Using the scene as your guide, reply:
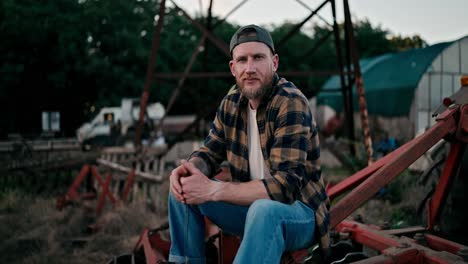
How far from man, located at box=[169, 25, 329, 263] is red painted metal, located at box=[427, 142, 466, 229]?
1104mm

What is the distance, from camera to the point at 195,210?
7.82 ft

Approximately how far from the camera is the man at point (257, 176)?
1995 millimetres

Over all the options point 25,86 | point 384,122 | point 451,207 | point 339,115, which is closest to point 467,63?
point 384,122

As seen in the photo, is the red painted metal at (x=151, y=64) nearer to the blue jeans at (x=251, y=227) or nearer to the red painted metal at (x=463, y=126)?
the blue jeans at (x=251, y=227)

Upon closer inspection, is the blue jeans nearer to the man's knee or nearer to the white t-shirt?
the man's knee

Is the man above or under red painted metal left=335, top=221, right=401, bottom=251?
above

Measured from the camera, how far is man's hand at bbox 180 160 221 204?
2129mm

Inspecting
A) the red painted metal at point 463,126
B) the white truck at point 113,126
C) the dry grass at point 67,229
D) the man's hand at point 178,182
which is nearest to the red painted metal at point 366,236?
the red painted metal at point 463,126

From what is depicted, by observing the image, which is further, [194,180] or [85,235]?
[85,235]

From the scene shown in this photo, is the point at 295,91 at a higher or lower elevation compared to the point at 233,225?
higher

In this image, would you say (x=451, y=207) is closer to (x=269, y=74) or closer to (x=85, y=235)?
(x=269, y=74)

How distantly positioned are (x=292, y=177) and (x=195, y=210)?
63 centimetres

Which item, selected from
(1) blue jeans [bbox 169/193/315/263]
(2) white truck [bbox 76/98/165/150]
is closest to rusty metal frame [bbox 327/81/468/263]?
(1) blue jeans [bbox 169/193/315/263]

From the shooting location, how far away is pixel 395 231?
317 centimetres
